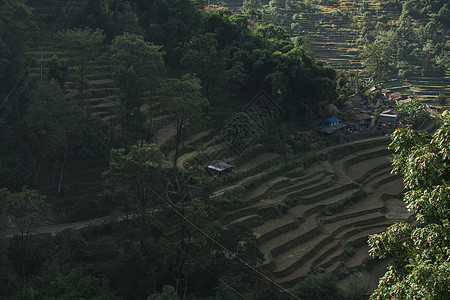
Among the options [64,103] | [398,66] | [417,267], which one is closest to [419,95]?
[398,66]

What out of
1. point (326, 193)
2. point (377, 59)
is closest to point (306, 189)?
point (326, 193)

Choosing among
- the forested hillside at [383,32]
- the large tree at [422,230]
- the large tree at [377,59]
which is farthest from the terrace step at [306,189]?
the forested hillside at [383,32]

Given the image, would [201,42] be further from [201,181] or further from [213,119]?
[201,181]

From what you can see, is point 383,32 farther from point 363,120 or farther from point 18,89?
point 18,89

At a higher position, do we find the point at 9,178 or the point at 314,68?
the point at 314,68

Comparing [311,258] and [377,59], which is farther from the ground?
[377,59]
